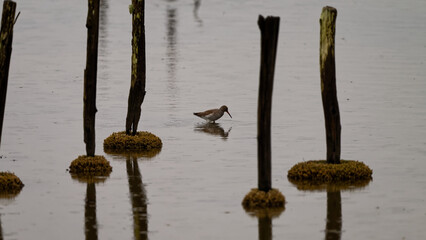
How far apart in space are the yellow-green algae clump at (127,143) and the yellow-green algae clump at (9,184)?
479 cm

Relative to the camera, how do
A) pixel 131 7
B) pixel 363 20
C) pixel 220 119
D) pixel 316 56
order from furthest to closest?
pixel 363 20 → pixel 316 56 → pixel 220 119 → pixel 131 7

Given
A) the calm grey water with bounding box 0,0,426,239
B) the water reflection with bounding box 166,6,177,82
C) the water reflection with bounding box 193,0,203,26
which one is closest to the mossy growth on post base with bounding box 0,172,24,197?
the calm grey water with bounding box 0,0,426,239

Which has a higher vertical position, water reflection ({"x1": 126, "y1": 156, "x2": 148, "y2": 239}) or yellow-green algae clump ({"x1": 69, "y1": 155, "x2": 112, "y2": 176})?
yellow-green algae clump ({"x1": 69, "y1": 155, "x2": 112, "y2": 176})

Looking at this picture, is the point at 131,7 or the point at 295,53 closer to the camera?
the point at 131,7

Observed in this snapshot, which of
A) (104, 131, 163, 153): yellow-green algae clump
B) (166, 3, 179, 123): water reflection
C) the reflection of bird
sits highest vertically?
(166, 3, 179, 123): water reflection

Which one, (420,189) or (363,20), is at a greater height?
(363,20)

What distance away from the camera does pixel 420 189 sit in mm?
22391

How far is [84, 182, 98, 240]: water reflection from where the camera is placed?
60.3ft

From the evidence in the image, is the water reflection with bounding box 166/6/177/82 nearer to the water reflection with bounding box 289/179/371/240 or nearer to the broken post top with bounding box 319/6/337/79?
the water reflection with bounding box 289/179/371/240

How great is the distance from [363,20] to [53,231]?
1860 inches

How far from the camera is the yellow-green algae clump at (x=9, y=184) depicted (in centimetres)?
2136

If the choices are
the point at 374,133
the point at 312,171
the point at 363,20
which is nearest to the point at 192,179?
the point at 312,171

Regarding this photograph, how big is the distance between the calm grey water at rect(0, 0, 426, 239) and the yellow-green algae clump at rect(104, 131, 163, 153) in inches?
14.4

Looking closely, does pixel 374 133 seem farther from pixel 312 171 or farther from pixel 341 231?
pixel 341 231
